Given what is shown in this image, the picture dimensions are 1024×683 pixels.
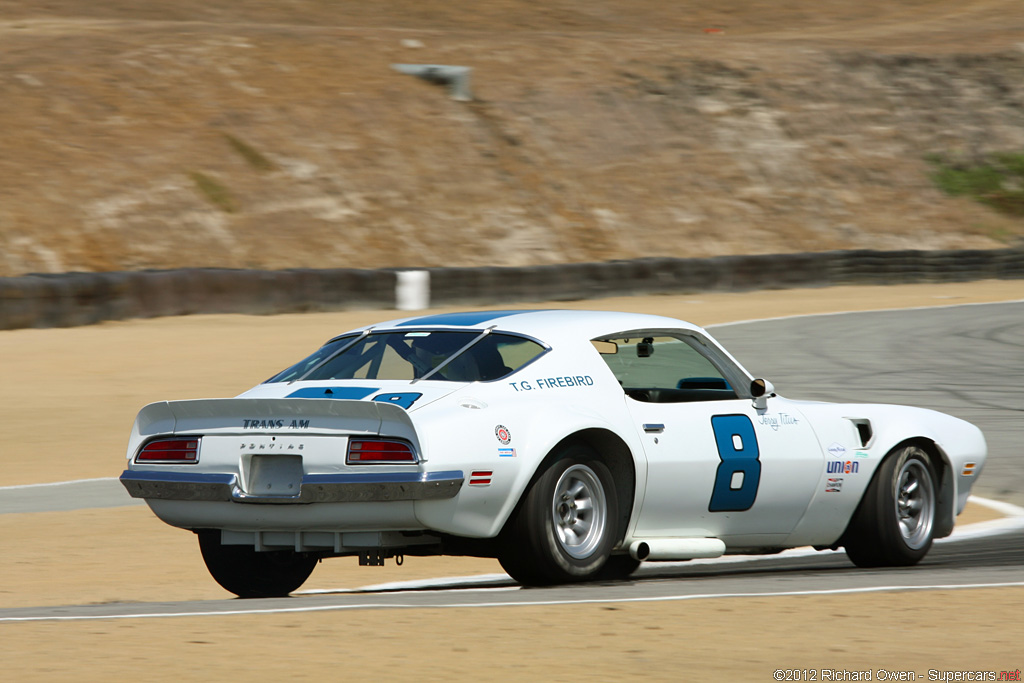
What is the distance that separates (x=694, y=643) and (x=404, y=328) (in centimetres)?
252

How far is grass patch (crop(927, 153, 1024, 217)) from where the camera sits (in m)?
45.5

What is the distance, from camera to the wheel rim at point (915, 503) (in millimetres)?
7320

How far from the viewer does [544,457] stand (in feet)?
19.7

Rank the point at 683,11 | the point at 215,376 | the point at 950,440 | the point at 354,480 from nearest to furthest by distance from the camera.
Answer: the point at 354,480 < the point at 950,440 < the point at 215,376 < the point at 683,11

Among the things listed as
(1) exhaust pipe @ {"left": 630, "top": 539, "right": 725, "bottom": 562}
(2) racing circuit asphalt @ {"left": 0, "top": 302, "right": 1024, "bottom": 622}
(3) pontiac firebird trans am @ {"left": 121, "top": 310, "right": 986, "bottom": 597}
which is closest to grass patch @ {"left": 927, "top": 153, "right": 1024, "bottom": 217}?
(2) racing circuit asphalt @ {"left": 0, "top": 302, "right": 1024, "bottom": 622}

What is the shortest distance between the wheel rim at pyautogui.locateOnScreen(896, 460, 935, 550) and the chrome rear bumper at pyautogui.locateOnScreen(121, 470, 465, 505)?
2677 millimetres

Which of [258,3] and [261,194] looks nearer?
[261,194]

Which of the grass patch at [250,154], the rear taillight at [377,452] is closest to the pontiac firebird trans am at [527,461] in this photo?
the rear taillight at [377,452]

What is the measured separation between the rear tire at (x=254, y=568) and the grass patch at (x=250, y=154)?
3011 cm

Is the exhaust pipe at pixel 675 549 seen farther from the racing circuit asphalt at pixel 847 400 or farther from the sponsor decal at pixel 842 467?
the sponsor decal at pixel 842 467

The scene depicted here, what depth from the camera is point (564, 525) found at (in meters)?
6.13

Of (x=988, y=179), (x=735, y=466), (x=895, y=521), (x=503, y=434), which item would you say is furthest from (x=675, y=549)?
(x=988, y=179)

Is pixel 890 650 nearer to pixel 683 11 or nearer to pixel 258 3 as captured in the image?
pixel 258 3

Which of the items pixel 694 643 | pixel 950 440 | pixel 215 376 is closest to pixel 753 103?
pixel 215 376
